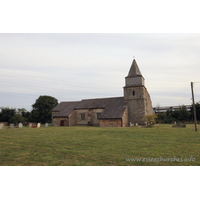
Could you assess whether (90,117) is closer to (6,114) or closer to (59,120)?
(59,120)

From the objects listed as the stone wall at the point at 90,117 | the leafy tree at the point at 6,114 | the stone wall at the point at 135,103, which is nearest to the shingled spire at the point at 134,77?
the stone wall at the point at 135,103

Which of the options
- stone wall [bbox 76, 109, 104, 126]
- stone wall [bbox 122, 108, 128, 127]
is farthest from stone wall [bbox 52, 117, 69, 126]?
stone wall [bbox 122, 108, 128, 127]

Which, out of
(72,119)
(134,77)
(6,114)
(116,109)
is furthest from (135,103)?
(6,114)

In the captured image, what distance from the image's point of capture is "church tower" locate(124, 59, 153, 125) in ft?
107

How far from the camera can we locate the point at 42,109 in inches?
2009

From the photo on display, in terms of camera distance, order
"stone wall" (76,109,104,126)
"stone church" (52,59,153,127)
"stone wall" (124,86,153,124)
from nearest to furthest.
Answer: "stone church" (52,59,153,127), "stone wall" (124,86,153,124), "stone wall" (76,109,104,126)

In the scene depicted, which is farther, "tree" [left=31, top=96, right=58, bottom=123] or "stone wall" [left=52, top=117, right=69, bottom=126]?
"tree" [left=31, top=96, right=58, bottom=123]

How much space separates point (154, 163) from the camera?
6.19m

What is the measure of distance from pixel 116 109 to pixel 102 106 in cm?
412

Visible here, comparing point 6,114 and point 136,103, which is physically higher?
point 136,103

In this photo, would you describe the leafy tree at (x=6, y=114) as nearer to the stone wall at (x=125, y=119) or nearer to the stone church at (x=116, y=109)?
the stone church at (x=116, y=109)

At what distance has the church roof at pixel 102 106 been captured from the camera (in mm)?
32219

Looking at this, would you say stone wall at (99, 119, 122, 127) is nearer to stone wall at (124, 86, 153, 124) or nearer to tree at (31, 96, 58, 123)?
stone wall at (124, 86, 153, 124)

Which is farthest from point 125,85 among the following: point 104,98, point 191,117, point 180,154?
point 180,154
